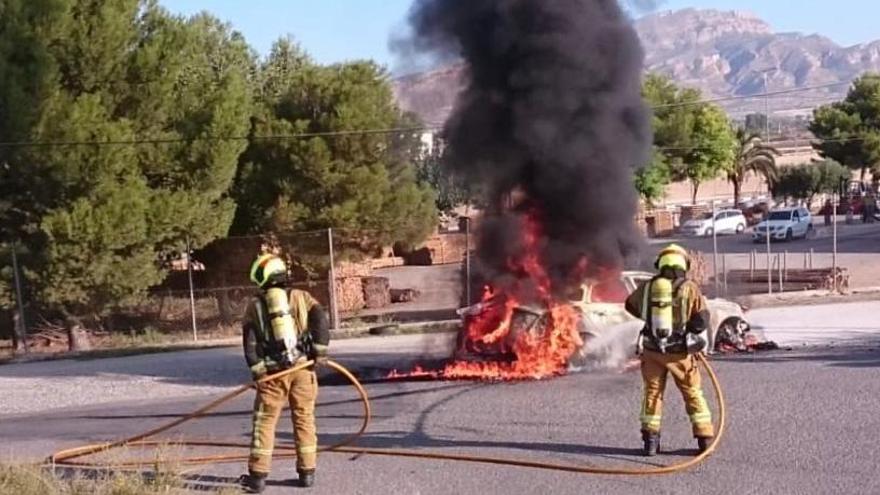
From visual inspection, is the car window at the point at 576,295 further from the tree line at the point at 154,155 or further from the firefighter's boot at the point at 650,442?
the tree line at the point at 154,155

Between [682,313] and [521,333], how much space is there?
3983 mm

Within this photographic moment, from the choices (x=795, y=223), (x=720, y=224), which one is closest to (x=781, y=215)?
(x=795, y=223)

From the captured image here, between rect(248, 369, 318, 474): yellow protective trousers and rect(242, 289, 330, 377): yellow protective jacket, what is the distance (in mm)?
121

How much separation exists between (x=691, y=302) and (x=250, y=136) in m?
16.9

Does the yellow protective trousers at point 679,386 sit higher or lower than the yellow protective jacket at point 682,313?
lower

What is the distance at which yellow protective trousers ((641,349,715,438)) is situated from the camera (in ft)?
25.7

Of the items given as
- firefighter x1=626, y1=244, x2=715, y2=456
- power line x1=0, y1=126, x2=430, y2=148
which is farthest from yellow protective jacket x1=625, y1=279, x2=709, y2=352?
power line x1=0, y1=126, x2=430, y2=148

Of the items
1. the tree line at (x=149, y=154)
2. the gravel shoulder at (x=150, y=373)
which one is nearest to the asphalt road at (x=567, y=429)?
the gravel shoulder at (x=150, y=373)

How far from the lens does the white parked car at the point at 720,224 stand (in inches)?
1866

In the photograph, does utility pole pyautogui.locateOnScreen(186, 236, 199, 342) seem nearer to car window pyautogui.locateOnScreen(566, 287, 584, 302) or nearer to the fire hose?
car window pyautogui.locateOnScreen(566, 287, 584, 302)

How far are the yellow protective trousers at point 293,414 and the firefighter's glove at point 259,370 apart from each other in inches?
2.8

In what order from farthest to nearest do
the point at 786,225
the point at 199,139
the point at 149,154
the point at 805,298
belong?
the point at 786,225 < the point at 805,298 < the point at 199,139 < the point at 149,154

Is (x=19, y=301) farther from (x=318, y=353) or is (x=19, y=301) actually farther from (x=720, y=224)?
(x=720, y=224)

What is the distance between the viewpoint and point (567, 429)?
9070 millimetres
